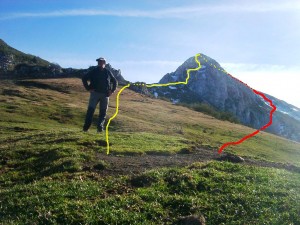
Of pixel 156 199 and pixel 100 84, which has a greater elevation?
pixel 100 84

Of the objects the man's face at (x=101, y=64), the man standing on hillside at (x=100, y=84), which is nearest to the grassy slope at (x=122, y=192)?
the man standing on hillside at (x=100, y=84)

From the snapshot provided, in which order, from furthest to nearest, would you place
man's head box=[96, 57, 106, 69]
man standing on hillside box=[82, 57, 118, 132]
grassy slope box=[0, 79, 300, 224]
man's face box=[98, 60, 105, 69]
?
man standing on hillside box=[82, 57, 118, 132], man's face box=[98, 60, 105, 69], man's head box=[96, 57, 106, 69], grassy slope box=[0, 79, 300, 224]

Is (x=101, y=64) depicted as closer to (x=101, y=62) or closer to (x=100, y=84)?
(x=101, y=62)

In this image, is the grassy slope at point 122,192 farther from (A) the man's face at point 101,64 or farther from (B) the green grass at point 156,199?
(A) the man's face at point 101,64

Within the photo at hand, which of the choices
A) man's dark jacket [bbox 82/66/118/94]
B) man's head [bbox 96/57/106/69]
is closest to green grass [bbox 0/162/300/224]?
man's dark jacket [bbox 82/66/118/94]

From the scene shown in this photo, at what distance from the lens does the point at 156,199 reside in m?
12.5

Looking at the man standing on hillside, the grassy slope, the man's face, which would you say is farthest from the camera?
the man standing on hillside

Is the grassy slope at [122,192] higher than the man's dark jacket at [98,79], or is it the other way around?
the man's dark jacket at [98,79]

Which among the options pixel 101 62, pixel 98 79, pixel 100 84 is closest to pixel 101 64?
pixel 101 62

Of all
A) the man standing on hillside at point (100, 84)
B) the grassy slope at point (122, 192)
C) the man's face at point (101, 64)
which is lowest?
the grassy slope at point (122, 192)

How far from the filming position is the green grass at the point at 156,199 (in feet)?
36.9

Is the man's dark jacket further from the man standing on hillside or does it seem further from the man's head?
the man's head

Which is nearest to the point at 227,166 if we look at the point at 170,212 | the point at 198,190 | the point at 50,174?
the point at 198,190

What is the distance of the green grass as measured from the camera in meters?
11.2
